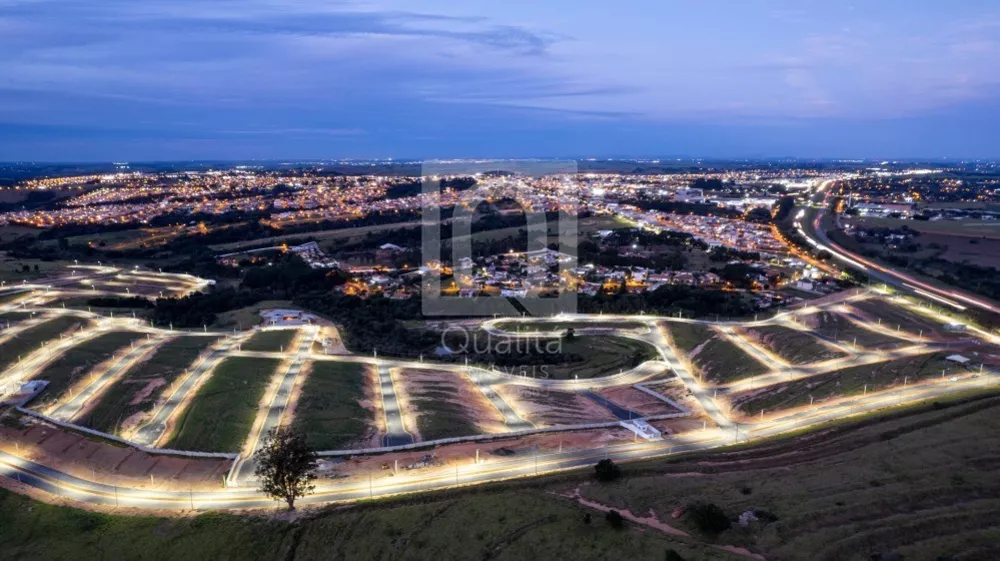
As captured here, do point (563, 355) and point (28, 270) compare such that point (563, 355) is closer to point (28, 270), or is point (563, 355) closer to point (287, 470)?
point (287, 470)

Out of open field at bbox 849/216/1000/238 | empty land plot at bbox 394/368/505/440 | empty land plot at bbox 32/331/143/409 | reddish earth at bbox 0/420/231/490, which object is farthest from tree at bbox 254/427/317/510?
open field at bbox 849/216/1000/238

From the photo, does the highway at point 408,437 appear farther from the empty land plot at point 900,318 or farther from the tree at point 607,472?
the empty land plot at point 900,318

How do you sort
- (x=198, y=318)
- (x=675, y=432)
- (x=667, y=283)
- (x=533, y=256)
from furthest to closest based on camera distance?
1. (x=533, y=256)
2. (x=667, y=283)
3. (x=198, y=318)
4. (x=675, y=432)

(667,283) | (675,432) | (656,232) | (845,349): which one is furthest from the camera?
(656,232)

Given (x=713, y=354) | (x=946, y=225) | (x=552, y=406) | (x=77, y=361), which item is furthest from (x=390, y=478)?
(x=946, y=225)

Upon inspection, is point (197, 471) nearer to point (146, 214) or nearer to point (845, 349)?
point (845, 349)

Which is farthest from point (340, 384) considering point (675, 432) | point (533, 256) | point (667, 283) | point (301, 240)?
point (301, 240)

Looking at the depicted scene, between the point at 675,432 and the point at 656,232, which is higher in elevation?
the point at 656,232
